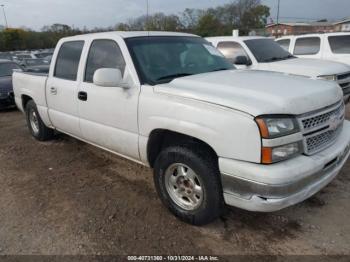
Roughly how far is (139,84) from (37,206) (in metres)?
1.81

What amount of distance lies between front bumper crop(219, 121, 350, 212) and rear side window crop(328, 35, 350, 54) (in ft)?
26.5

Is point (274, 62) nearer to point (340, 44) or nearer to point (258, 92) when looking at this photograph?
point (340, 44)

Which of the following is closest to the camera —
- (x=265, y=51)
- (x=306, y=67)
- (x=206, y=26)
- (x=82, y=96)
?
(x=82, y=96)

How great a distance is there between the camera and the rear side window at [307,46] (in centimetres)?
990

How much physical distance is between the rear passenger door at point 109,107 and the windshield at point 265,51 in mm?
4410

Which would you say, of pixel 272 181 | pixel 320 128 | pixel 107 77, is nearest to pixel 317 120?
pixel 320 128

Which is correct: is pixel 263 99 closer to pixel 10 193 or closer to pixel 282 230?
pixel 282 230

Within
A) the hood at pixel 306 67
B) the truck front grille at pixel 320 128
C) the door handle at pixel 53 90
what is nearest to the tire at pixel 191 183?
the truck front grille at pixel 320 128

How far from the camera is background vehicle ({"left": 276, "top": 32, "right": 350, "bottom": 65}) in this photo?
9438mm

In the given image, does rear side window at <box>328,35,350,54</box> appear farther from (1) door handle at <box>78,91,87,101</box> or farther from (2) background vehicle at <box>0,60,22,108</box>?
(2) background vehicle at <box>0,60,22,108</box>

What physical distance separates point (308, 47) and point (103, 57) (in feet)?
26.9

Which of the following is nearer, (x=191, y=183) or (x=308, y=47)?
(x=191, y=183)

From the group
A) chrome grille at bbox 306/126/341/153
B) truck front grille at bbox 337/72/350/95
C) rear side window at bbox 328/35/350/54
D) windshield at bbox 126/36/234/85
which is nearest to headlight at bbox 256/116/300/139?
chrome grille at bbox 306/126/341/153

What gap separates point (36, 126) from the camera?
19.8ft
